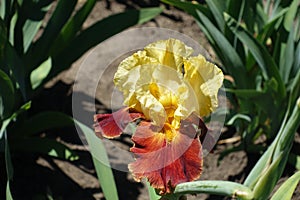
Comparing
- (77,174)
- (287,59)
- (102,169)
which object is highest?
(287,59)

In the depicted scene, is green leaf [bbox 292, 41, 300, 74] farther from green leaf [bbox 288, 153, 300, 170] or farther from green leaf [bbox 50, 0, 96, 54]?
green leaf [bbox 50, 0, 96, 54]

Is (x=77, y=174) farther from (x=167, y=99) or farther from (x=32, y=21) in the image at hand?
(x=167, y=99)

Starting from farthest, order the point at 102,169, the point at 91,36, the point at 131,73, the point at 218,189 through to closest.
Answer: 1. the point at 91,36
2. the point at 102,169
3. the point at 131,73
4. the point at 218,189

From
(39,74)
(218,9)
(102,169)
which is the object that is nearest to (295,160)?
(218,9)

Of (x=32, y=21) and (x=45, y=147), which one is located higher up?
(x=32, y=21)

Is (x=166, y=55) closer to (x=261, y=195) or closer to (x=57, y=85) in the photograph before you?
(x=261, y=195)

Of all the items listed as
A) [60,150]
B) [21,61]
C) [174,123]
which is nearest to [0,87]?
[21,61]

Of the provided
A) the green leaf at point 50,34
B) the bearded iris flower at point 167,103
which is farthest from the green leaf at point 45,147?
the bearded iris flower at point 167,103

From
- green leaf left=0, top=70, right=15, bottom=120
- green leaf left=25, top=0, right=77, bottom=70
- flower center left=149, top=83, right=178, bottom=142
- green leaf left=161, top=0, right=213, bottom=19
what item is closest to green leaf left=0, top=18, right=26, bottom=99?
green leaf left=0, top=70, right=15, bottom=120
